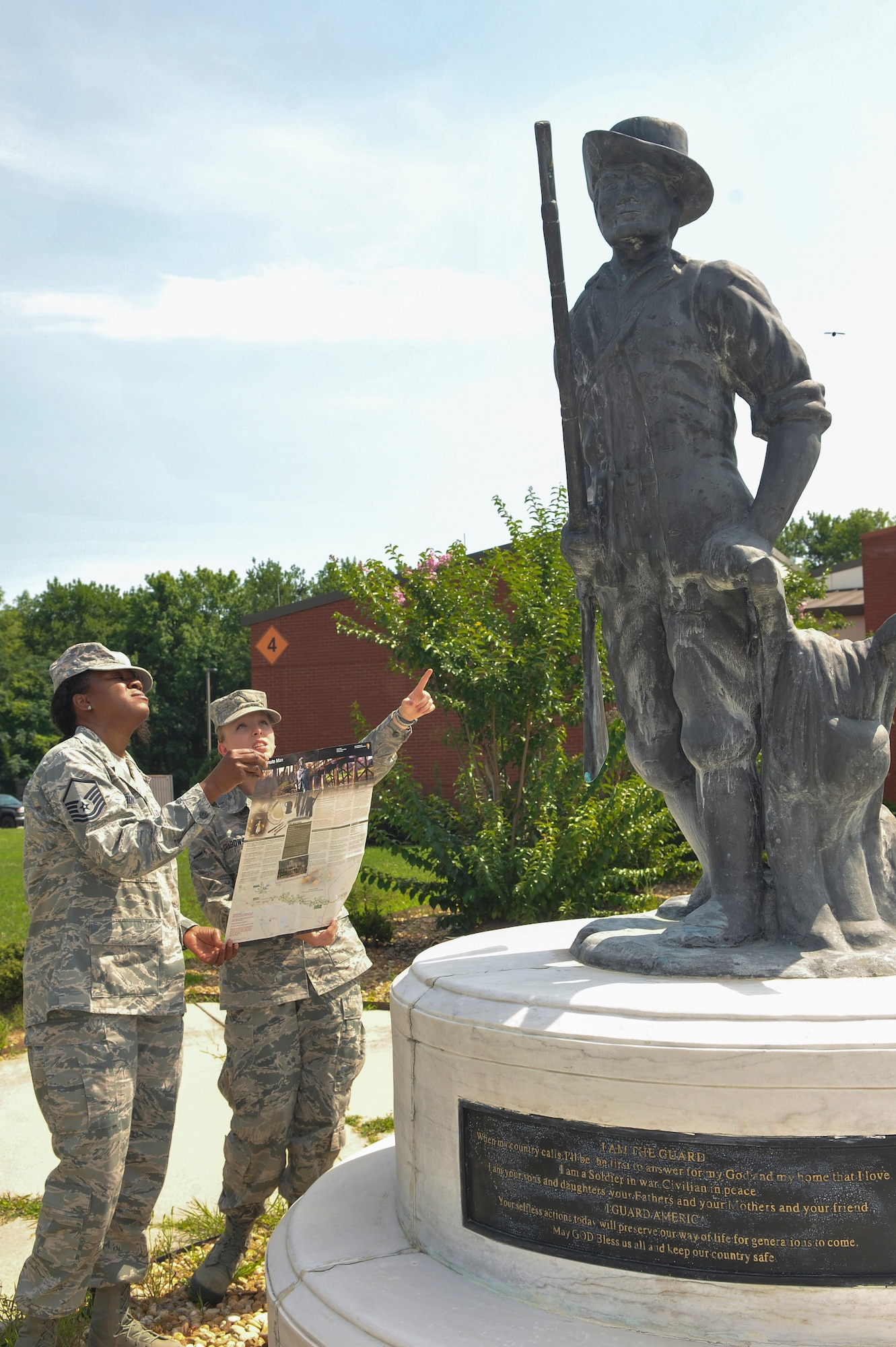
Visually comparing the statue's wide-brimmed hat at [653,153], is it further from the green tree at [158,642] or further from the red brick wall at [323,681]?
the green tree at [158,642]

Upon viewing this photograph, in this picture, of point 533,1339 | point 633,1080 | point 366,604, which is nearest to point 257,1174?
point 533,1339

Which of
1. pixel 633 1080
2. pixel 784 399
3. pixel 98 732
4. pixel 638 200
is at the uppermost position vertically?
pixel 638 200

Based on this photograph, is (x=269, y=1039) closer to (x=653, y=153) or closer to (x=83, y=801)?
(x=83, y=801)

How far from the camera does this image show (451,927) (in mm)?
8984

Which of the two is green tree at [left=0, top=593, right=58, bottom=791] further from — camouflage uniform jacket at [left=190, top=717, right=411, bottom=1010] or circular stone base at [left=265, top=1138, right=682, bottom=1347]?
circular stone base at [left=265, top=1138, right=682, bottom=1347]

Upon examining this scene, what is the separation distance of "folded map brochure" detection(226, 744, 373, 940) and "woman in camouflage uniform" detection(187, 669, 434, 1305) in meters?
0.26

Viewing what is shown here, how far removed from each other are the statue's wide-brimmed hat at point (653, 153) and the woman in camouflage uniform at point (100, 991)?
86.0 inches

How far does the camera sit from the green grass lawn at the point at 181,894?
11.4 metres

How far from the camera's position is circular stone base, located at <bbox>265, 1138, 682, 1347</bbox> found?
7.61 ft

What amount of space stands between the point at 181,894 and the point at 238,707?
424 inches

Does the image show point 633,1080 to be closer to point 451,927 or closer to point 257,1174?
point 257,1174

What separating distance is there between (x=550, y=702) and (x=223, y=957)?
5768mm

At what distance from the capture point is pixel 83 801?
3021mm

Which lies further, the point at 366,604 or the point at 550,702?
the point at 366,604
